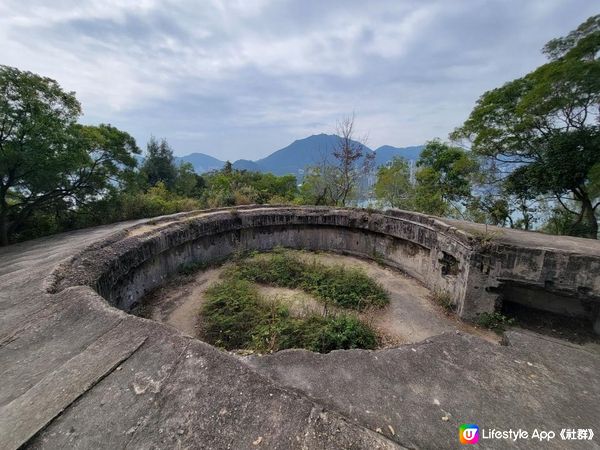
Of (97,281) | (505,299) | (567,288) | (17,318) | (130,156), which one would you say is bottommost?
(505,299)

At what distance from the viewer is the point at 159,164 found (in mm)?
23469

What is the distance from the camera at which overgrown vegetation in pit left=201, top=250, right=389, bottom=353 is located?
4051 millimetres

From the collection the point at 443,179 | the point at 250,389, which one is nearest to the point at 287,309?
the point at 250,389

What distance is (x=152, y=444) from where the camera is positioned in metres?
1.09

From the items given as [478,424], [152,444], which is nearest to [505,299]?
[478,424]

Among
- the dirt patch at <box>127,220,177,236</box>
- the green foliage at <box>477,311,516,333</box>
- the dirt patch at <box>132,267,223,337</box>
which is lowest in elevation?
the green foliage at <box>477,311,516,333</box>

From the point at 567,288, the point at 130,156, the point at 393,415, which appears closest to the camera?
the point at 393,415

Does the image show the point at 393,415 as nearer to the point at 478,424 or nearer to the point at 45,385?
the point at 478,424

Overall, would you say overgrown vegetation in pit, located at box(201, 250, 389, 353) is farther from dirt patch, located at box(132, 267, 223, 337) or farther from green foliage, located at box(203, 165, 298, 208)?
green foliage, located at box(203, 165, 298, 208)

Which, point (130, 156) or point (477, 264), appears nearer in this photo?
point (477, 264)

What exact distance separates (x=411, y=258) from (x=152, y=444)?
7.60 m

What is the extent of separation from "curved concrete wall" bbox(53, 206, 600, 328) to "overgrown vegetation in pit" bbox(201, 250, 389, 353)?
1.38 m

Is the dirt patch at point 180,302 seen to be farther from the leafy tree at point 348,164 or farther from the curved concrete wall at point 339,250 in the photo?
the leafy tree at point 348,164

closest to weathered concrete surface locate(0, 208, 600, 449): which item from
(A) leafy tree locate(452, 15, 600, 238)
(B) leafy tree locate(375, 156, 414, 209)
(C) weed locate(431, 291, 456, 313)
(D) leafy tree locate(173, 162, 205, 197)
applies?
(C) weed locate(431, 291, 456, 313)
